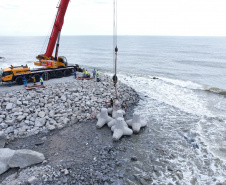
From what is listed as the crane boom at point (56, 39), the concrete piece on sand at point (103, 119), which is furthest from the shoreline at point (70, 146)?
the crane boom at point (56, 39)

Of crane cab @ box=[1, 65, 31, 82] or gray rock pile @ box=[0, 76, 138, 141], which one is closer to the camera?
gray rock pile @ box=[0, 76, 138, 141]

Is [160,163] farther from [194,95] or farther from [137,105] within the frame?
[194,95]

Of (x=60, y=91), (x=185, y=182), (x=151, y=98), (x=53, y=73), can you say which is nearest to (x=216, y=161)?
(x=185, y=182)

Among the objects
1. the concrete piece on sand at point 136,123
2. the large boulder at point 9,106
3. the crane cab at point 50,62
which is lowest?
the concrete piece on sand at point 136,123

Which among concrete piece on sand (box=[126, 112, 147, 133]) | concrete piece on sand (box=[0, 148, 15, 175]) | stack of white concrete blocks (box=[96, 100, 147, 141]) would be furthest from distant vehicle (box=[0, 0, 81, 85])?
concrete piece on sand (box=[126, 112, 147, 133])

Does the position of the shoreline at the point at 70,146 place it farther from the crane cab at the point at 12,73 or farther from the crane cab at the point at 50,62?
the crane cab at the point at 50,62

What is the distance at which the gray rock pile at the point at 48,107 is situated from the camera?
1152cm

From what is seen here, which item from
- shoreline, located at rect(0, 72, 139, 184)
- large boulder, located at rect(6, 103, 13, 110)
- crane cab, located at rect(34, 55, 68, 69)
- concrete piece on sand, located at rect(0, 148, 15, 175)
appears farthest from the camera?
crane cab, located at rect(34, 55, 68, 69)

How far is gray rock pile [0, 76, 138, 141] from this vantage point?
1152 centimetres

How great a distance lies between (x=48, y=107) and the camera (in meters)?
13.4

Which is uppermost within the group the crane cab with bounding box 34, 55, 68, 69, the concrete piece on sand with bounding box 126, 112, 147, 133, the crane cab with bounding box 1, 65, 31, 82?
the crane cab with bounding box 34, 55, 68, 69

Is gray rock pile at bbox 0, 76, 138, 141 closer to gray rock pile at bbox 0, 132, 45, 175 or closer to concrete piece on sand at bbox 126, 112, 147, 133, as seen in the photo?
gray rock pile at bbox 0, 132, 45, 175

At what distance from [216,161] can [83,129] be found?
8485 mm
